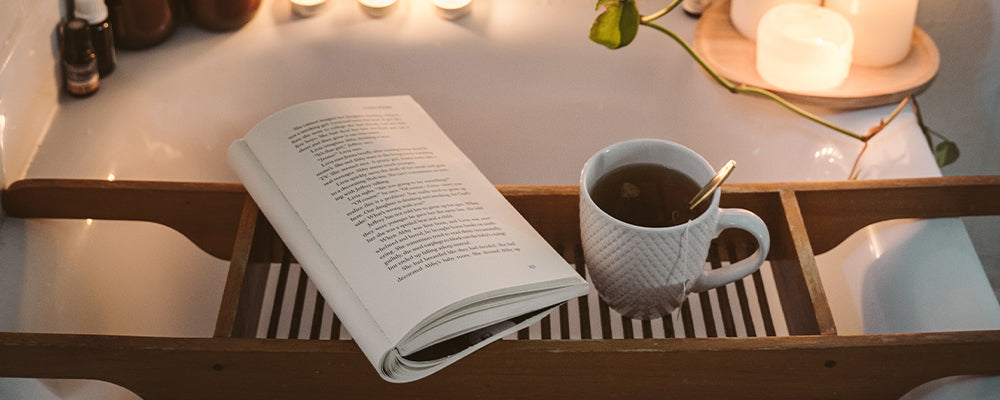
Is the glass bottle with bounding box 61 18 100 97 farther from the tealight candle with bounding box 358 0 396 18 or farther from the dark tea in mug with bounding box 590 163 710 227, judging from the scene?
the dark tea in mug with bounding box 590 163 710 227

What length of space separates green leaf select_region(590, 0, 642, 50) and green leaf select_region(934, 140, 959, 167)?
0.48 m

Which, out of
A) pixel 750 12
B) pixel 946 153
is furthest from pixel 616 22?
pixel 946 153

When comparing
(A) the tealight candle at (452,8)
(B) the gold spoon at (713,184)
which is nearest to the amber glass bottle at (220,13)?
(A) the tealight candle at (452,8)

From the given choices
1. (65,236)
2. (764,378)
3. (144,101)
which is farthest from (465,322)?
(144,101)

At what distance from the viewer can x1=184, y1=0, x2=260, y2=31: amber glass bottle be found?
0.89 meters

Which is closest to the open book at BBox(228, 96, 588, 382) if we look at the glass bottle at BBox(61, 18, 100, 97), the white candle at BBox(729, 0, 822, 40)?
the glass bottle at BBox(61, 18, 100, 97)

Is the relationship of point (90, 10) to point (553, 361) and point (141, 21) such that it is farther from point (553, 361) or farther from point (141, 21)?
point (553, 361)

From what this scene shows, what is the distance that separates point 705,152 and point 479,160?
0.70 ft

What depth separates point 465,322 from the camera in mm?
506

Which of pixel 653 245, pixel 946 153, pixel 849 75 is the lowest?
pixel 946 153

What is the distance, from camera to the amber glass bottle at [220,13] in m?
0.89

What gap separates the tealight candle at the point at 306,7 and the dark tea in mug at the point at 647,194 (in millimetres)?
485

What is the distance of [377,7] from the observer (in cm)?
92

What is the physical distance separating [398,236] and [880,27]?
53cm
